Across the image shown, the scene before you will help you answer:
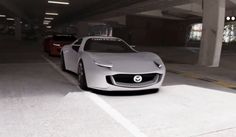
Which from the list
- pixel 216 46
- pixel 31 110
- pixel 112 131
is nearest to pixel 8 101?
pixel 31 110

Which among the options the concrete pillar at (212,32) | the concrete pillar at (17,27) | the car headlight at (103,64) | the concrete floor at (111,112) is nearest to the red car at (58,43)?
the concrete pillar at (212,32)

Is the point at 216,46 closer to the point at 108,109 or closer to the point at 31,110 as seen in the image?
the point at 108,109

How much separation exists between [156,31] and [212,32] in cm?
3674

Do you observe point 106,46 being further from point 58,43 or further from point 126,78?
point 58,43

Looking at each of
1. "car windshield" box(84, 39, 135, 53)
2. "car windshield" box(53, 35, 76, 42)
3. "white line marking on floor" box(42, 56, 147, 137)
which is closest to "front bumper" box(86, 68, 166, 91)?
"white line marking on floor" box(42, 56, 147, 137)

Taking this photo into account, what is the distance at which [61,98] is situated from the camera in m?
6.23

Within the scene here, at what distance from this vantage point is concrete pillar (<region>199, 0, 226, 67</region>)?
45.2 ft

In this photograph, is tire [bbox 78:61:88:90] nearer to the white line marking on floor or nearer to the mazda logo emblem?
the white line marking on floor

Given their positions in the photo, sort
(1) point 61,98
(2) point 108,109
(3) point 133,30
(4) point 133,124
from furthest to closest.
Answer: (3) point 133,30 → (1) point 61,98 → (2) point 108,109 → (4) point 133,124

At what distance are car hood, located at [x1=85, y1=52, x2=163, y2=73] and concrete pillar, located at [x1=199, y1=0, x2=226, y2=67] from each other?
734cm

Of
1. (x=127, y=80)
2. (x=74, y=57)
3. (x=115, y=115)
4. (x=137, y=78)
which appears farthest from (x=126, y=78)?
(x=74, y=57)

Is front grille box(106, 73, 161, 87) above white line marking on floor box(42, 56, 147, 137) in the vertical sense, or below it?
above

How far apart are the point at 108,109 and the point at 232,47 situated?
40.7m

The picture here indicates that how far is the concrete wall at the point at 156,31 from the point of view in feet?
159
